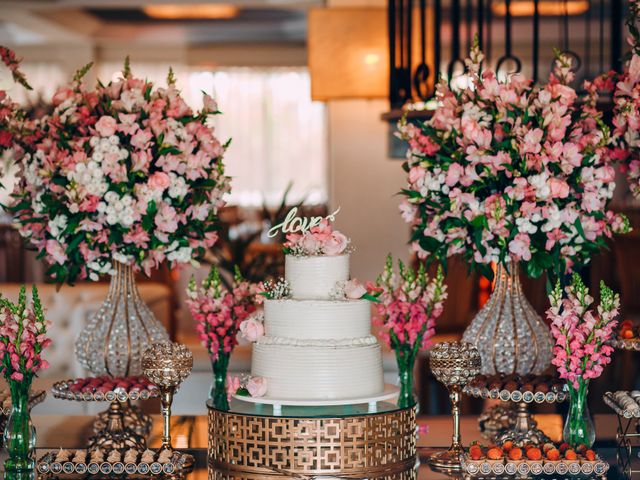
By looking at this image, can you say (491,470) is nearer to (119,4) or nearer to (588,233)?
(588,233)

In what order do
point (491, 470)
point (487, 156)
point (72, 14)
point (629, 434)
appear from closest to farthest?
point (491, 470)
point (487, 156)
point (629, 434)
point (72, 14)

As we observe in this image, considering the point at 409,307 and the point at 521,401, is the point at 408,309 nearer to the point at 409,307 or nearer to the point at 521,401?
the point at 409,307

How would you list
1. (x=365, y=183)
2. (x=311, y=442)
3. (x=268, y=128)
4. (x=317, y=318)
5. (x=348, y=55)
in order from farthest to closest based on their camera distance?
(x=268, y=128) < (x=365, y=183) < (x=348, y=55) < (x=317, y=318) < (x=311, y=442)

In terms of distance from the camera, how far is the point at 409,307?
109 inches

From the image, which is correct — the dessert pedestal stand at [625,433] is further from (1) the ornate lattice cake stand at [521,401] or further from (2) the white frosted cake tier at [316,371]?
(2) the white frosted cake tier at [316,371]

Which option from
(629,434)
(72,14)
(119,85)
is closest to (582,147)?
(629,434)

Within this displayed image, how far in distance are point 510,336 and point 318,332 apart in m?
0.62

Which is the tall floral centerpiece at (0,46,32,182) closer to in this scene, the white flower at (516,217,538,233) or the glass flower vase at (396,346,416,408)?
the glass flower vase at (396,346,416,408)

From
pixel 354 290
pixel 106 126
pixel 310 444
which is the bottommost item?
pixel 310 444

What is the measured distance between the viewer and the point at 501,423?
2.90 metres

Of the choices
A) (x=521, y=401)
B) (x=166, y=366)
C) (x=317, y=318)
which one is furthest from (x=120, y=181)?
(x=521, y=401)

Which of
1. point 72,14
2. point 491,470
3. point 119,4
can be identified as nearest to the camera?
point 491,470

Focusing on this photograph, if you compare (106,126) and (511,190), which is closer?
(511,190)

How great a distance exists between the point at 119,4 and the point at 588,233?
8.07 meters
